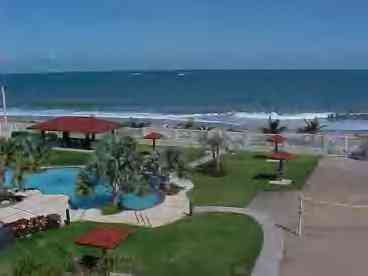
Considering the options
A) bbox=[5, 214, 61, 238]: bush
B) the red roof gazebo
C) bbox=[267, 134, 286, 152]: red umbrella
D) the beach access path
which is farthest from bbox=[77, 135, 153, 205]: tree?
the red roof gazebo

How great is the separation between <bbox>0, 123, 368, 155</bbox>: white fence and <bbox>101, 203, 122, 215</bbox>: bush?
33.5ft

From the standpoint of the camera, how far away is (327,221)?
581 inches

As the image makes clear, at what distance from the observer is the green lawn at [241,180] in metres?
17.5

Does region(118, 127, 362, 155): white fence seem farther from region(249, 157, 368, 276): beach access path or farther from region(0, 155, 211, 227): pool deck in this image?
region(0, 155, 211, 227): pool deck

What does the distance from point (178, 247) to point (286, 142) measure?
14.6 meters

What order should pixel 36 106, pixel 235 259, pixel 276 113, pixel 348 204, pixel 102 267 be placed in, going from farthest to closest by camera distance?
pixel 36 106
pixel 276 113
pixel 348 204
pixel 235 259
pixel 102 267

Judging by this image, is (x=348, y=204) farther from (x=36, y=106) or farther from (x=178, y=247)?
(x=36, y=106)

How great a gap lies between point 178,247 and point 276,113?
4256cm

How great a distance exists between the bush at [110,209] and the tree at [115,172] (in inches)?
7.2

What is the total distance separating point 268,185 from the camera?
19094 millimetres

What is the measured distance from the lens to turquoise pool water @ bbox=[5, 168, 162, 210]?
1680cm

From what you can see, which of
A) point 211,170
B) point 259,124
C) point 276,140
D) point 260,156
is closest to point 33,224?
point 211,170

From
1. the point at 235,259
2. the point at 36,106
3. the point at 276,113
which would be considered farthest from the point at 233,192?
the point at 36,106

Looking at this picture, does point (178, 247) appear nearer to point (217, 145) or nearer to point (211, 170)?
point (211, 170)
